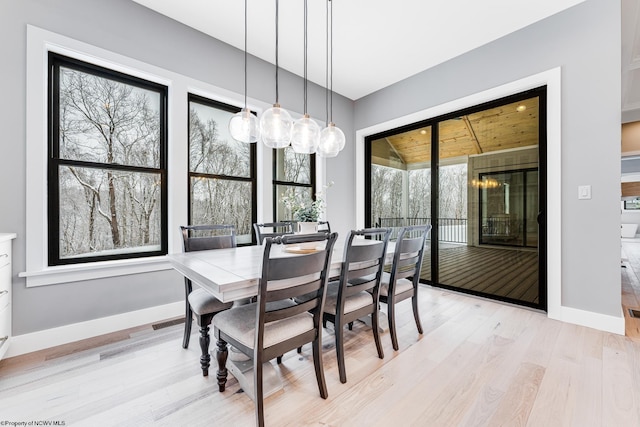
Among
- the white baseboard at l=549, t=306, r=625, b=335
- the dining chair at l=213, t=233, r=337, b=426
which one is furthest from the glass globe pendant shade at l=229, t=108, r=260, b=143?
the white baseboard at l=549, t=306, r=625, b=335

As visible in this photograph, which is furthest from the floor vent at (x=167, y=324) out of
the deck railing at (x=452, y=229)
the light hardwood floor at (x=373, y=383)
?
the deck railing at (x=452, y=229)

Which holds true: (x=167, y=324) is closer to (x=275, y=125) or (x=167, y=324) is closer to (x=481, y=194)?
(x=275, y=125)

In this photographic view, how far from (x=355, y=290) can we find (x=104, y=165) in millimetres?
2515

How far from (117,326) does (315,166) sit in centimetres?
308

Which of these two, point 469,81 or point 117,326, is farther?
point 469,81

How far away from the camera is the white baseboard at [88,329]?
6.56 ft

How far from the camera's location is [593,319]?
2385 mm

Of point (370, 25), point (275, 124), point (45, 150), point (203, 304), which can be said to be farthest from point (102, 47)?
point (370, 25)

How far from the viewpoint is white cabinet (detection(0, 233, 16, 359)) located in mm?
1763

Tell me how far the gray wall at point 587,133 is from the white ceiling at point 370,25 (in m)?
0.22

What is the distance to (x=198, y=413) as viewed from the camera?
4.62ft

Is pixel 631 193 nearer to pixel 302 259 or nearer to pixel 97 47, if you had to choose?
pixel 302 259

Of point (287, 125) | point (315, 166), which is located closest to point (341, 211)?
point (315, 166)

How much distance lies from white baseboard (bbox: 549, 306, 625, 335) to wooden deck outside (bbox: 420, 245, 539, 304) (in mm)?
294
